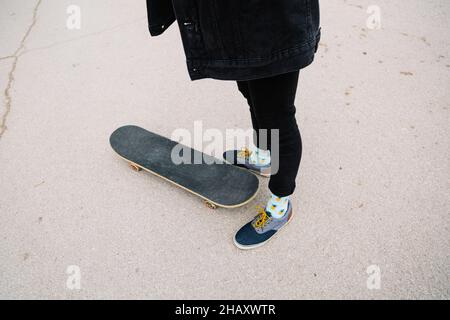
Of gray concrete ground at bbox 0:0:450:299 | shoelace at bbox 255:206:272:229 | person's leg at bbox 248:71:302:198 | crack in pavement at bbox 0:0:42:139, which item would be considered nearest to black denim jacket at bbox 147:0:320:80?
person's leg at bbox 248:71:302:198

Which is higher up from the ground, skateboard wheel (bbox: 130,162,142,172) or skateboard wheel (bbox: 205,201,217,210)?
skateboard wheel (bbox: 130,162,142,172)

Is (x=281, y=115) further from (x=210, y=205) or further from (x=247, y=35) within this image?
(x=210, y=205)

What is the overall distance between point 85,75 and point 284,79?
1.83 meters

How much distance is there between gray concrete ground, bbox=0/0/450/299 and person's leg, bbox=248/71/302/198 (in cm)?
34

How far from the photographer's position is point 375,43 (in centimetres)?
225

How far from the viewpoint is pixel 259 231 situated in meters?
1.29

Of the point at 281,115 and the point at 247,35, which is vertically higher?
the point at 247,35

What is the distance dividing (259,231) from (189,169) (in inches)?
18.3

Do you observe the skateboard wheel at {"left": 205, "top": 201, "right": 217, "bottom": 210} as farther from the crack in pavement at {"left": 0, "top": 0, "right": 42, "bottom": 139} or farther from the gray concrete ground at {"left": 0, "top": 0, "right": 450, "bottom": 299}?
the crack in pavement at {"left": 0, "top": 0, "right": 42, "bottom": 139}

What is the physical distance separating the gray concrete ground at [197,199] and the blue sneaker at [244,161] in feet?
0.32

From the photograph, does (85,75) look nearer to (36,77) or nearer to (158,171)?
(36,77)

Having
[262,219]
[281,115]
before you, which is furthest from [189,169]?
[281,115]

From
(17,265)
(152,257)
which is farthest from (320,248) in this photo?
(17,265)

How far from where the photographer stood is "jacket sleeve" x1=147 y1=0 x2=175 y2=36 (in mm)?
923
